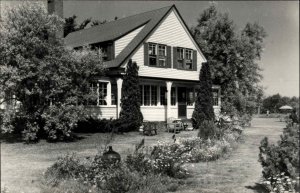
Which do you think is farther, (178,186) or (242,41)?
(242,41)

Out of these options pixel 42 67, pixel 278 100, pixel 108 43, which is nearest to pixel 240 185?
pixel 42 67

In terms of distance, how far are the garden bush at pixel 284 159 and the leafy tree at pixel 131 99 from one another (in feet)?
50.2

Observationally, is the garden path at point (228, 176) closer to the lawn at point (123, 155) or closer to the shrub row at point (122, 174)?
the lawn at point (123, 155)

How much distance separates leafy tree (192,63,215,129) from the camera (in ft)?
88.6

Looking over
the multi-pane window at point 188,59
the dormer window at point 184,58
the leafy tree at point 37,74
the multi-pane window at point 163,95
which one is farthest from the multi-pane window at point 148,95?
the leafy tree at point 37,74

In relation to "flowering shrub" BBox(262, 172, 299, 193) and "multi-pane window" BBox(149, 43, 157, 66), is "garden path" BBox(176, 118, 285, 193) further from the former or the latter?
"multi-pane window" BBox(149, 43, 157, 66)

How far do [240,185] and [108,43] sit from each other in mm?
18754

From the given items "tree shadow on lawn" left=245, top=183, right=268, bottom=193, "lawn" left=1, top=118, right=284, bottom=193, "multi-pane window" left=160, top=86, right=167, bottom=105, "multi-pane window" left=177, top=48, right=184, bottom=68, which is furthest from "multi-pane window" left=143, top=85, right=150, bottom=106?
"tree shadow on lawn" left=245, top=183, right=268, bottom=193

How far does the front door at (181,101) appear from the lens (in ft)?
98.2

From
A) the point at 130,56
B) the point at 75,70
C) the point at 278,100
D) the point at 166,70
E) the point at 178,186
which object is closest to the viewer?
the point at 178,186

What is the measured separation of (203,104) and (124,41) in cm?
667

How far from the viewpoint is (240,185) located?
9.81 metres

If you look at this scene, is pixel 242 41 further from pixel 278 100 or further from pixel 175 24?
pixel 278 100

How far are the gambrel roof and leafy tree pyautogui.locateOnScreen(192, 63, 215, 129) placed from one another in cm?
A: 479
